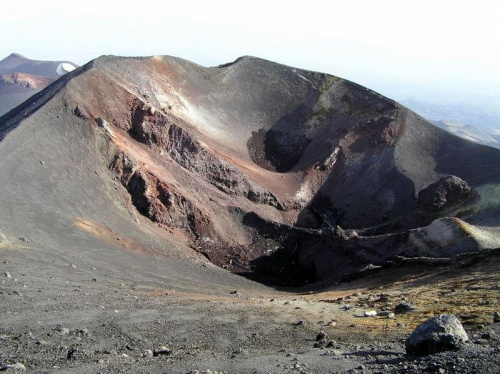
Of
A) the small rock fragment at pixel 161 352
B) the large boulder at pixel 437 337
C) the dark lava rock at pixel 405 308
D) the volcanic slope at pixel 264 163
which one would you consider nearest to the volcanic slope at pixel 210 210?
the small rock fragment at pixel 161 352

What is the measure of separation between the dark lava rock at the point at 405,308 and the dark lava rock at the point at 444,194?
24346mm

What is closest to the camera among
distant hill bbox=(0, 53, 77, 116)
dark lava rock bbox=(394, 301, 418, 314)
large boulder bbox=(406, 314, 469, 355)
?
large boulder bbox=(406, 314, 469, 355)

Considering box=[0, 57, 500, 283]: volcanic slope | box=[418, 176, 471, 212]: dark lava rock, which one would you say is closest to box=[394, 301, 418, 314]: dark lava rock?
box=[0, 57, 500, 283]: volcanic slope

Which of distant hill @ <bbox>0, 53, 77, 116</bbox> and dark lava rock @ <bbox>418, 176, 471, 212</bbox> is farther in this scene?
distant hill @ <bbox>0, 53, 77, 116</bbox>

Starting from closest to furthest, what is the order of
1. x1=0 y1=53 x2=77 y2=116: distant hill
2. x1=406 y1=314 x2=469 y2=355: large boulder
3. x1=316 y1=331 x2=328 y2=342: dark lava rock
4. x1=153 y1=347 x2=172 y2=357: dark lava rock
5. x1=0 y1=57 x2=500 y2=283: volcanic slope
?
1. x1=406 y1=314 x2=469 y2=355: large boulder
2. x1=153 y1=347 x2=172 y2=357: dark lava rock
3. x1=316 y1=331 x2=328 y2=342: dark lava rock
4. x1=0 y1=57 x2=500 y2=283: volcanic slope
5. x1=0 y1=53 x2=77 y2=116: distant hill

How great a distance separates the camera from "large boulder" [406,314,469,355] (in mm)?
12281

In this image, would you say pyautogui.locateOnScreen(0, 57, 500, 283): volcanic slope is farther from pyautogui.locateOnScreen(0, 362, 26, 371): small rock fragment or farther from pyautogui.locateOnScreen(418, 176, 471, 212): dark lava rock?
pyautogui.locateOnScreen(0, 362, 26, 371): small rock fragment

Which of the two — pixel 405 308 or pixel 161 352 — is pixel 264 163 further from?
pixel 161 352

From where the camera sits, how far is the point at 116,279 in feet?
87.0

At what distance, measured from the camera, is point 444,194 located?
1715 inches

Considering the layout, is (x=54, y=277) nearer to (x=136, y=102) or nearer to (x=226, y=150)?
(x=136, y=102)

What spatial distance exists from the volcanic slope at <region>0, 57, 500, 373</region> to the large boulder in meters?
0.59

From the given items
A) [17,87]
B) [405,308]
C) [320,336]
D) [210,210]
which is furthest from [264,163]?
[17,87]

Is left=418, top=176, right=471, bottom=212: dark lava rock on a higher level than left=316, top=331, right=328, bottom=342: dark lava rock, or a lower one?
higher
